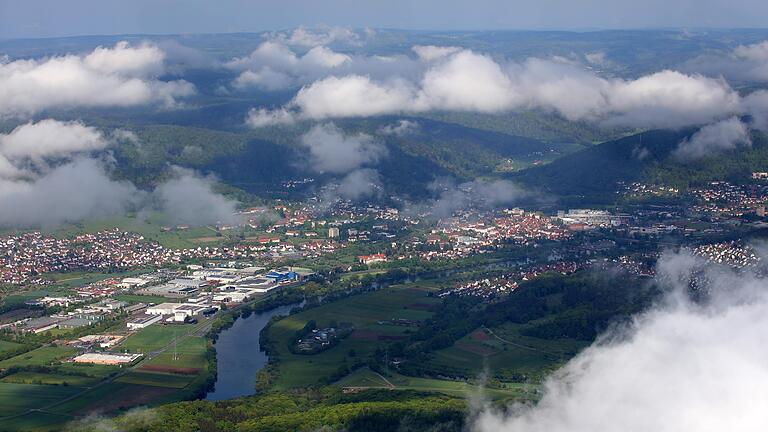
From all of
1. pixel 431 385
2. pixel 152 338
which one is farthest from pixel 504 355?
pixel 152 338

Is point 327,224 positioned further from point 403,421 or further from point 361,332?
point 403,421

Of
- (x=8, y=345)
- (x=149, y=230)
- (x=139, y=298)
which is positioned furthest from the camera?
(x=149, y=230)

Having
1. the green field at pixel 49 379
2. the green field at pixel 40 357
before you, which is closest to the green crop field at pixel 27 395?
the green field at pixel 49 379

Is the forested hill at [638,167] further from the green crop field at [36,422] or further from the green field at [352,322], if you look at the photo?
the green crop field at [36,422]

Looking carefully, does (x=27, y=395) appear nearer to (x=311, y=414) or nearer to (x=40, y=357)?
(x=40, y=357)

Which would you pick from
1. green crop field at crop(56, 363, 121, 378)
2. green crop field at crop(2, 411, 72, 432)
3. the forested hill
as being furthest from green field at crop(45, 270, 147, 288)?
the forested hill

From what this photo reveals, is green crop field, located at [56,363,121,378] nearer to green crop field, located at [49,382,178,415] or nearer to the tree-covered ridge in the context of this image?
green crop field, located at [49,382,178,415]
